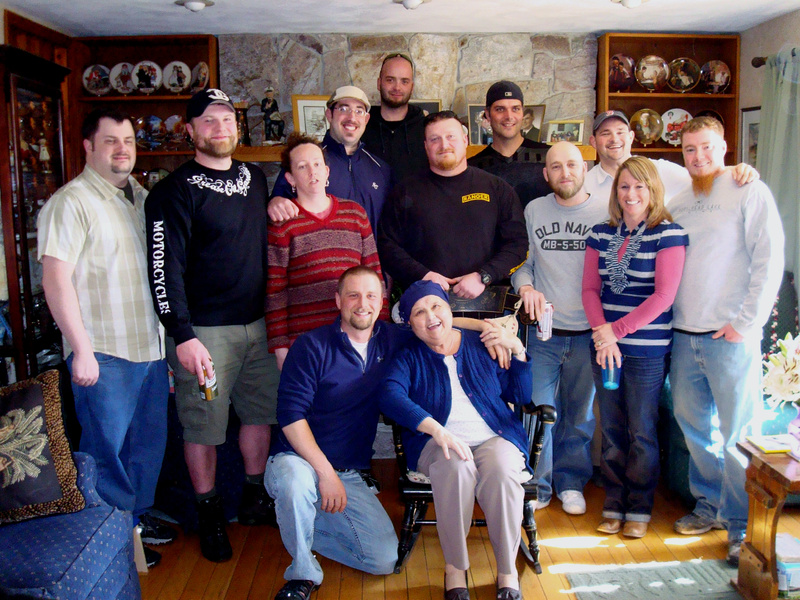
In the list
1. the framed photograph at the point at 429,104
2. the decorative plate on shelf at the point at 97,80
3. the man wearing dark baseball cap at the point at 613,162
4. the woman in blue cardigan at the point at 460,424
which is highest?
the decorative plate on shelf at the point at 97,80

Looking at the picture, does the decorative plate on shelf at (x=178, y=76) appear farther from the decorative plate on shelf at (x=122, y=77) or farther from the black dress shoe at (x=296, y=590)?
the black dress shoe at (x=296, y=590)

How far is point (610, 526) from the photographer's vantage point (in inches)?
104

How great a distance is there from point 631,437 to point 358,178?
5.24 ft

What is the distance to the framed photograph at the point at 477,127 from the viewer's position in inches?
175

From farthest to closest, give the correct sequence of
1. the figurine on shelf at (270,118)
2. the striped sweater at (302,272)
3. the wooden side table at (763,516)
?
the figurine on shelf at (270,118) < the striped sweater at (302,272) < the wooden side table at (763,516)

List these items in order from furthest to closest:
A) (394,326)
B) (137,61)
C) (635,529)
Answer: (137,61), (635,529), (394,326)

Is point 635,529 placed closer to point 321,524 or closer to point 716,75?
point 321,524

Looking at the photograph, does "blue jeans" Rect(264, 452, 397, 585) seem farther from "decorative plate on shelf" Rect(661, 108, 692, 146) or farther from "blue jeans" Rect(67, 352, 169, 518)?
"decorative plate on shelf" Rect(661, 108, 692, 146)

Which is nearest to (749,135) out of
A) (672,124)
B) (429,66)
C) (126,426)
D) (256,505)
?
(672,124)

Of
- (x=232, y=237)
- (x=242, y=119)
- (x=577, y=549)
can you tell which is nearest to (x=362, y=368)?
(x=232, y=237)

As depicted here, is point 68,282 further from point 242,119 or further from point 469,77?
point 469,77

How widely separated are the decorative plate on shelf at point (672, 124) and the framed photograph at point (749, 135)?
377 millimetres

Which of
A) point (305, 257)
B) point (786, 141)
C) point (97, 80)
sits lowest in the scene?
point (305, 257)

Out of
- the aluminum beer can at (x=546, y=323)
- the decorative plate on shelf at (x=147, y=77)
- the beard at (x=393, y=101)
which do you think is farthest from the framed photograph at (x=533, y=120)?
the decorative plate on shelf at (x=147, y=77)
